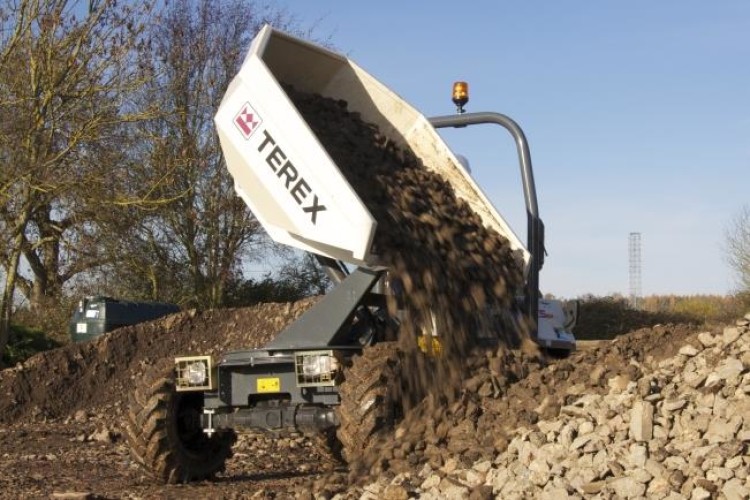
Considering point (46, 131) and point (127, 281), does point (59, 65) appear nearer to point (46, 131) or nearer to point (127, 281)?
point (46, 131)

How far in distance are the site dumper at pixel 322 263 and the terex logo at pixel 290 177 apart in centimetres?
1

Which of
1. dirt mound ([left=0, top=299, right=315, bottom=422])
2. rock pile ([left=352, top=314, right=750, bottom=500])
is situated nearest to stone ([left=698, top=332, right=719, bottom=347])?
rock pile ([left=352, top=314, right=750, bottom=500])

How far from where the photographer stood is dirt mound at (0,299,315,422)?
17.1 m

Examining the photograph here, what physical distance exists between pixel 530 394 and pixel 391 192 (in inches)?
81.3

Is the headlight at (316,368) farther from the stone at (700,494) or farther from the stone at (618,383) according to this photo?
the stone at (700,494)

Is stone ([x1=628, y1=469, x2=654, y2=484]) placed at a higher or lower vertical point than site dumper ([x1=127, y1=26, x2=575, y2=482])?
lower

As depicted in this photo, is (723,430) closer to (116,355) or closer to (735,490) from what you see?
(735,490)

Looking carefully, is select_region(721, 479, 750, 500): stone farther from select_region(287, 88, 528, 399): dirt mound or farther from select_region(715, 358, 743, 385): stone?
select_region(287, 88, 528, 399): dirt mound

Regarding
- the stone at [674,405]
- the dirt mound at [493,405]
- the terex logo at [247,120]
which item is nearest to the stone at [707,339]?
the dirt mound at [493,405]

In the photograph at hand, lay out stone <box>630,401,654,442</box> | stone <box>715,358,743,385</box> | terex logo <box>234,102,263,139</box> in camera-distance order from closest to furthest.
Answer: stone <box>630,401,654,442</box>
stone <box>715,358,743,385</box>
terex logo <box>234,102,263,139</box>

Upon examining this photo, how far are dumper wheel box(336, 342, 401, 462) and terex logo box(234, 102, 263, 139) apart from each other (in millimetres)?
2120

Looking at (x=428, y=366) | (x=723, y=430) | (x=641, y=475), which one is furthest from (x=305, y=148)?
(x=723, y=430)

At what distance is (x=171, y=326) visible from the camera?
18953 mm

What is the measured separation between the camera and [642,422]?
6441 millimetres
